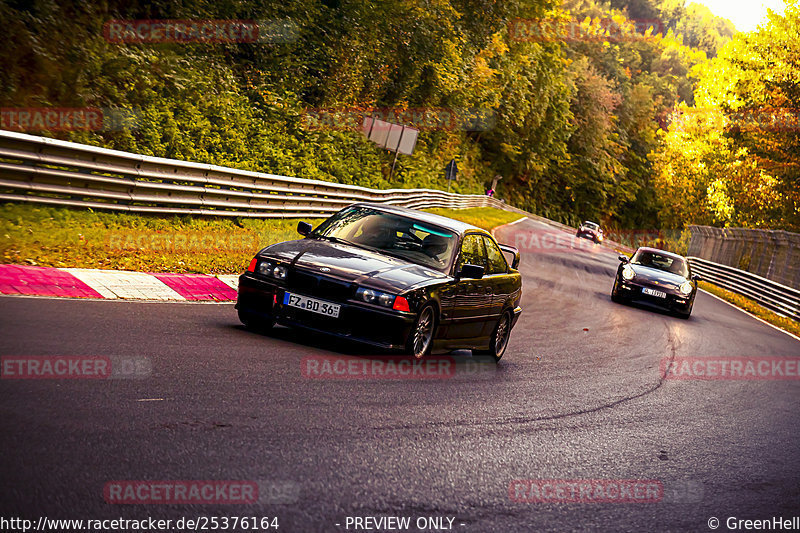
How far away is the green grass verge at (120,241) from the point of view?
10.6m

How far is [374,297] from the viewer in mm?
7883

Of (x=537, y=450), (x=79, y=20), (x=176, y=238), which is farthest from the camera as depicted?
(x=79, y=20)

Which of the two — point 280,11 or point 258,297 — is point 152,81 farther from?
point 258,297

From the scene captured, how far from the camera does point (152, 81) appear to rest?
19.0m

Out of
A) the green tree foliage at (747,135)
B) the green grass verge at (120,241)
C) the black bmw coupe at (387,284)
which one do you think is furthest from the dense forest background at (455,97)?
the black bmw coupe at (387,284)

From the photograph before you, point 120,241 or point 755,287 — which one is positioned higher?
point 120,241

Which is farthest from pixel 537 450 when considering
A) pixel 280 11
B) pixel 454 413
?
pixel 280 11

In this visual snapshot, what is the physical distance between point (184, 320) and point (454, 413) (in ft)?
10.1

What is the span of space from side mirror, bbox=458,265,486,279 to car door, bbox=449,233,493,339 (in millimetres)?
74

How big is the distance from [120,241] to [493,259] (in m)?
5.48

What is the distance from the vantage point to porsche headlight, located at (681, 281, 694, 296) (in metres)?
19.7

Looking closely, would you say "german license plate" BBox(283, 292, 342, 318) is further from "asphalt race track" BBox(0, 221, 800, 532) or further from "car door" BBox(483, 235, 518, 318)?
"car door" BBox(483, 235, 518, 318)

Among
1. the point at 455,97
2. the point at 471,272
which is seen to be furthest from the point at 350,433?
the point at 455,97

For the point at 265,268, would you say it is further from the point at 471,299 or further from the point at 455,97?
the point at 455,97
